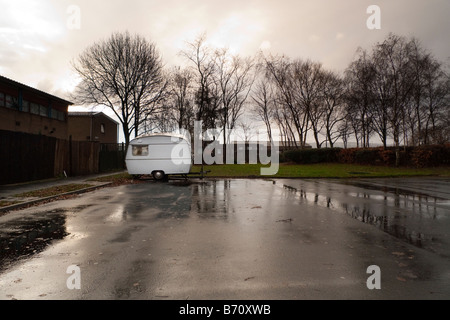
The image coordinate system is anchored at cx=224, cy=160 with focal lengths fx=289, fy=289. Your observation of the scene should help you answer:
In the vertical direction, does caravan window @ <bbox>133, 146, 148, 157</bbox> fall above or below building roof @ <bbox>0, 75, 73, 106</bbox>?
below

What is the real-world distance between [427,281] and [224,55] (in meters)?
44.5

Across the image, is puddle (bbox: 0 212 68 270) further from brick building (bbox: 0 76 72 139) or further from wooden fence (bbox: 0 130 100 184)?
brick building (bbox: 0 76 72 139)

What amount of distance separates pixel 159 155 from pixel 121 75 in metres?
18.2

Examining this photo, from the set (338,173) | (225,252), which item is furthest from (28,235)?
(338,173)

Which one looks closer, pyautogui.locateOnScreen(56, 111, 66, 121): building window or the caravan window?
the caravan window

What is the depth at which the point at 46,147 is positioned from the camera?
16.9 m

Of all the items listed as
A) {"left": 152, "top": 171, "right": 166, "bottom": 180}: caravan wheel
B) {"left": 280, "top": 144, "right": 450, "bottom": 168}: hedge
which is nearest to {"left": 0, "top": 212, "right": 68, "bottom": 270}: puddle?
{"left": 152, "top": 171, "right": 166, "bottom": 180}: caravan wheel

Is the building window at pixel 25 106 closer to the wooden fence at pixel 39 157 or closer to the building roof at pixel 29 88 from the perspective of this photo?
the building roof at pixel 29 88

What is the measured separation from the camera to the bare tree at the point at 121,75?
99.8 feet

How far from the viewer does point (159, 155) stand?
17.0m

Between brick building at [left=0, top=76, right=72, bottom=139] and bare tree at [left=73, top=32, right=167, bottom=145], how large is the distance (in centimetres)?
287

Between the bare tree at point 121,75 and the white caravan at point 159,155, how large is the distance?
16.6 metres

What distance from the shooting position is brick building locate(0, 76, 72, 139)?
2403 centimetres

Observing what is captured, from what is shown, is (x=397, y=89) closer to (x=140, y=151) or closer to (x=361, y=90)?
(x=361, y=90)
